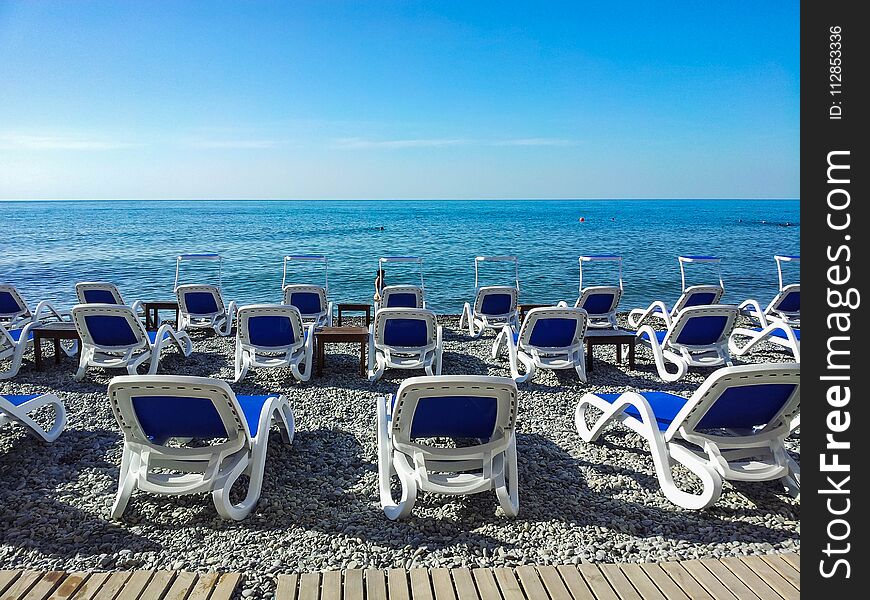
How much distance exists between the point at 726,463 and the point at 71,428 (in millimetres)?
5135

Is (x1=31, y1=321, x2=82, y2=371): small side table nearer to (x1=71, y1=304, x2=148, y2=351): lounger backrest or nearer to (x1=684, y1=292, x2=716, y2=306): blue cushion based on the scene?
(x1=71, y1=304, x2=148, y2=351): lounger backrest

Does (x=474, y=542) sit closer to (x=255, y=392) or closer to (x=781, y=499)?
(x=781, y=499)

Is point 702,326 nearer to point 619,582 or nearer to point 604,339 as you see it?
point 604,339

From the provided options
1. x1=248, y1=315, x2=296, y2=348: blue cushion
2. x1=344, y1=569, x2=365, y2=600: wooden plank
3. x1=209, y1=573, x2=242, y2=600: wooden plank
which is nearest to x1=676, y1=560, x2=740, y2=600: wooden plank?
x1=344, y1=569, x2=365, y2=600: wooden plank

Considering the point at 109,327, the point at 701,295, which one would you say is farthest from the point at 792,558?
the point at 109,327

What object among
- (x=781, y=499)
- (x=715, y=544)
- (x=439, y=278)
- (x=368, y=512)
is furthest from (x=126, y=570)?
(x=439, y=278)

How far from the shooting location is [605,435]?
195 inches

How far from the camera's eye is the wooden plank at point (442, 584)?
8.65ft

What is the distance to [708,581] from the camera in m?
2.76

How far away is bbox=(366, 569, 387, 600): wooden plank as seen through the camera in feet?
8.62

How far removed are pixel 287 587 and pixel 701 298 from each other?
7625 mm

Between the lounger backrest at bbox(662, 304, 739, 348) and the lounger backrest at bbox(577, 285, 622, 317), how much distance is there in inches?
63.8

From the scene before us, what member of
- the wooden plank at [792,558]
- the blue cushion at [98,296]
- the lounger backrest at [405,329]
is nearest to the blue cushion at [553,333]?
the lounger backrest at [405,329]

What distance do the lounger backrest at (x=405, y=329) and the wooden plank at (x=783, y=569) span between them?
4150 millimetres
